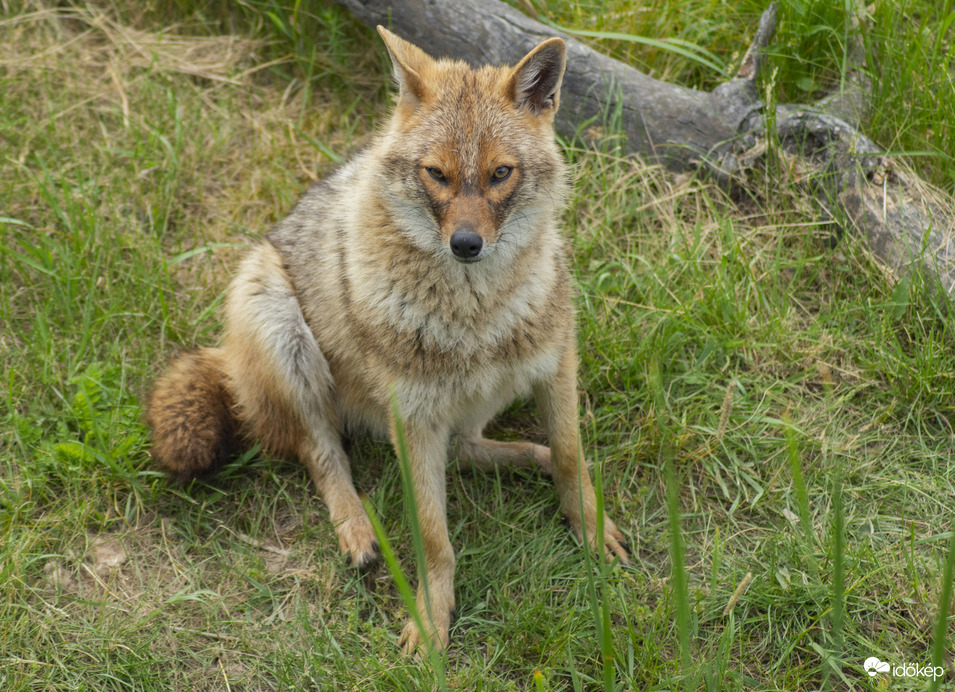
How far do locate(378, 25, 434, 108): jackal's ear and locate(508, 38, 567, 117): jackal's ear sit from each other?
14.9 inches

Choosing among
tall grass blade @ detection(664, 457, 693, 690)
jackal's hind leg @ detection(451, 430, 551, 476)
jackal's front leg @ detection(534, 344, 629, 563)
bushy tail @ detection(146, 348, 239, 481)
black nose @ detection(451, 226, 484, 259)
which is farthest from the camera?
jackal's hind leg @ detection(451, 430, 551, 476)

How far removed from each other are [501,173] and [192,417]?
1.90 meters

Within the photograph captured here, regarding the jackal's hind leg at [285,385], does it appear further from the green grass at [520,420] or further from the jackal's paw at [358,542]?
the green grass at [520,420]

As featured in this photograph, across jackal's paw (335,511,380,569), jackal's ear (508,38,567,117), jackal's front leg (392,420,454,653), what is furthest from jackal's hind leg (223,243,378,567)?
jackal's ear (508,38,567,117)

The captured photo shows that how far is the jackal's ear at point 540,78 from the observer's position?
3328 millimetres

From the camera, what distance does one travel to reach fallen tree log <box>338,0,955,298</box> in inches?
173

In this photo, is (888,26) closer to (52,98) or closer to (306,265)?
(306,265)

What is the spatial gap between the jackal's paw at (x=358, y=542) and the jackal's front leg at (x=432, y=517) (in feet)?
1.03

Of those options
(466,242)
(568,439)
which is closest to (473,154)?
(466,242)

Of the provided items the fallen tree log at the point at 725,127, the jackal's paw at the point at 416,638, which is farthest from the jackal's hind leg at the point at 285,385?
the fallen tree log at the point at 725,127

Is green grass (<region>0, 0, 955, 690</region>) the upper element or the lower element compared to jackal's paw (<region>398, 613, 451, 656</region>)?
upper

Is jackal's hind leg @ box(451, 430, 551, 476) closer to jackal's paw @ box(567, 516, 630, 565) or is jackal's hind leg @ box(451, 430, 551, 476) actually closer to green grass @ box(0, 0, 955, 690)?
green grass @ box(0, 0, 955, 690)

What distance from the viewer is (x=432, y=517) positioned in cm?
354

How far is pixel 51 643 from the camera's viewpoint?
11.2 feet
